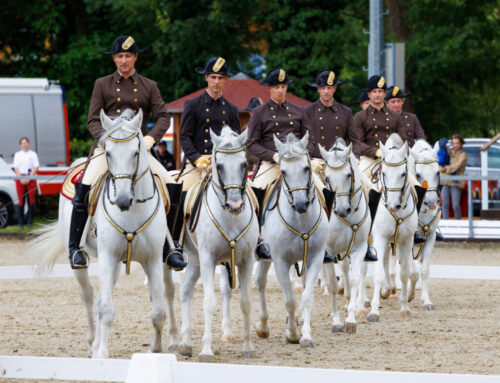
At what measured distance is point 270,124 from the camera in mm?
11531

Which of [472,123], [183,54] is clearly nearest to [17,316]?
[183,54]

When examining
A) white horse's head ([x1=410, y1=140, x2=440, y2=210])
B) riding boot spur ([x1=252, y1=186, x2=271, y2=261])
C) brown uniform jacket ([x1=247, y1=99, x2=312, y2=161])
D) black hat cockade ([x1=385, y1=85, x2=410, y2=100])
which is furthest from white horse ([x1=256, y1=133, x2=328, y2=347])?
black hat cockade ([x1=385, y1=85, x2=410, y2=100])

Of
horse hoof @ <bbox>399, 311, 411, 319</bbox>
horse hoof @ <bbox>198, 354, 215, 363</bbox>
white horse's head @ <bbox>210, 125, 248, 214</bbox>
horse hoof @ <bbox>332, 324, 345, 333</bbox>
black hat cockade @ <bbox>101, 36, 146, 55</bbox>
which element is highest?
black hat cockade @ <bbox>101, 36, 146, 55</bbox>

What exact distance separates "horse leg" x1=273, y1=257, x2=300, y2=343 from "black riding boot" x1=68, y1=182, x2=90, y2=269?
210cm

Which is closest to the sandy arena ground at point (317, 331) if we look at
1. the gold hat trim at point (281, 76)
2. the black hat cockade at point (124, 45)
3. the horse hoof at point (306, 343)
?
the horse hoof at point (306, 343)

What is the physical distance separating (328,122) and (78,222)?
435cm

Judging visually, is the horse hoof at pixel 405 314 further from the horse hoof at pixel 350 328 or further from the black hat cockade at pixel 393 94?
the black hat cockade at pixel 393 94

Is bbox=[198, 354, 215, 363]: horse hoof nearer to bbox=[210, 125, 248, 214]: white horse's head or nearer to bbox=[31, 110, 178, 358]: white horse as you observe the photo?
bbox=[31, 110, 178, 358]: white horse

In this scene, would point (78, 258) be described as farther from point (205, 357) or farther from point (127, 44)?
point (127, 44)

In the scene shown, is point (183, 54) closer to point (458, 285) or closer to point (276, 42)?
point (276, 42)

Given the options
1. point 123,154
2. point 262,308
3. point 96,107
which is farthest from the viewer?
point 262,308

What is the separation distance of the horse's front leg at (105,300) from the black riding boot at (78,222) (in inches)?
14.4

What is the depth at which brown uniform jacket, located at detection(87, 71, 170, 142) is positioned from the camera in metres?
10.3

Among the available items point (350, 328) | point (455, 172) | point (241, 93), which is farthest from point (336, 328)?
point (241, 93)
